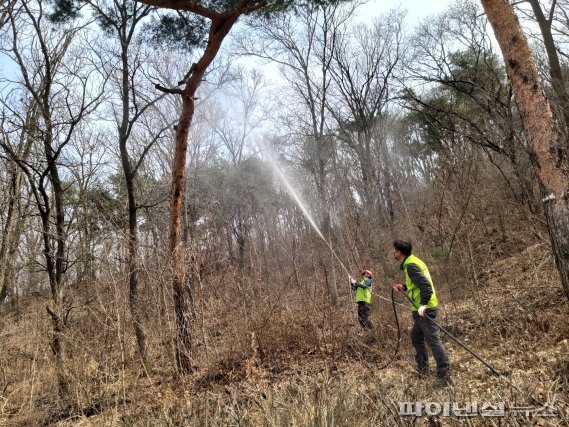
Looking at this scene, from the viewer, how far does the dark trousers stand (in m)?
4.57

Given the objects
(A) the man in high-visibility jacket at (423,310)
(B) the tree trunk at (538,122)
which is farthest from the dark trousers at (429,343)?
(B) the tree trunk at (538,122)

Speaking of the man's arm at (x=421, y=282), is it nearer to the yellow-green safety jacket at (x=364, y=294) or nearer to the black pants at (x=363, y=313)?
the yellow-green safety jacket at (x=364, y=294)

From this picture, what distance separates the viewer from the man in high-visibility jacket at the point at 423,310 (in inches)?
181

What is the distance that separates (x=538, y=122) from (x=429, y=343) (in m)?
2.81

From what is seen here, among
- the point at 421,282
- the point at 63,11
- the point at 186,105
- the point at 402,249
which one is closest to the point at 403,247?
the point at 402,249

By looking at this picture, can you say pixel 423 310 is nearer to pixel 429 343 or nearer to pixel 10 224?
pixel 429 343

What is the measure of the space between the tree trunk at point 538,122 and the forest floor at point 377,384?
1302 mm

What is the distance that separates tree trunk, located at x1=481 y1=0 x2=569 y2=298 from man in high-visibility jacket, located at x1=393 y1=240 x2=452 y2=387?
1.41 metres

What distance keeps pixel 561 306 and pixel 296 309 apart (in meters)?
4.46

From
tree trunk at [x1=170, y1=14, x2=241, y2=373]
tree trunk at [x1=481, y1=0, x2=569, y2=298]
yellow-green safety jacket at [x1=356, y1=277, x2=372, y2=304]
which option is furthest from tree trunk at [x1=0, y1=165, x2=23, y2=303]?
tree trunk at [x1=481, y1=0, x2=569, y2=298]

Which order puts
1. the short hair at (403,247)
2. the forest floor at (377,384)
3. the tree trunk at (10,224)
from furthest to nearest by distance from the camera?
1. the tree trunk at (10,224)
2. the short hair at (403,247)
3. the forest floor at (377,384)

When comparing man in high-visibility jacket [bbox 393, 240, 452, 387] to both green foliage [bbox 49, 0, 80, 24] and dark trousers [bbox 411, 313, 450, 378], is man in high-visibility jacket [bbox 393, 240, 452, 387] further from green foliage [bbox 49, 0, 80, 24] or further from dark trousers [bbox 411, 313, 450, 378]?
green foliage [bbox 49, 0, 80, 24]

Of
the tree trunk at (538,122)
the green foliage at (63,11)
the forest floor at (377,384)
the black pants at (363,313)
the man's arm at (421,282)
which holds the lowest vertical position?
the forest floor at (377,384)

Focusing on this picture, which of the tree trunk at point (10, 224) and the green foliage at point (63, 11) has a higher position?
the green foliage at point (63, 11)
